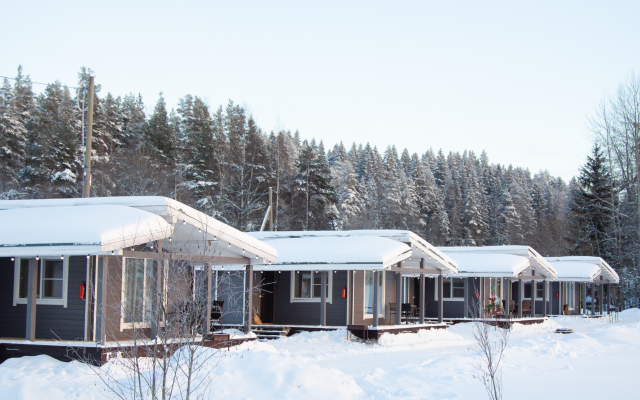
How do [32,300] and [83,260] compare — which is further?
[83,260]

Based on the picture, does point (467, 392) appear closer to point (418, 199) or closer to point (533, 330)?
point (533, 330)

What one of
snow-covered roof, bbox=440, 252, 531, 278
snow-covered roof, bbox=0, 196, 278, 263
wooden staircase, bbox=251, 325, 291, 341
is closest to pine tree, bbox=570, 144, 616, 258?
snow-covered roof, bbox=440, 252, 531, 278

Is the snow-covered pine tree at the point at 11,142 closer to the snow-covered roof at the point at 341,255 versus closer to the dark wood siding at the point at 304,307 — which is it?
the dark wood siding at the point at 304,307

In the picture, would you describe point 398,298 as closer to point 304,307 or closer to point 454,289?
point 304,307

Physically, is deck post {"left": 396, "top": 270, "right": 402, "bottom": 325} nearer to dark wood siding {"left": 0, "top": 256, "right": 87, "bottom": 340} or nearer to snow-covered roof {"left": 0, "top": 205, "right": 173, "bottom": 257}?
snow-covered roof {"left": 0, "top": 205, "right": 173, "bottom": 257}

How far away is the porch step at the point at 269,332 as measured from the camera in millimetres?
19766

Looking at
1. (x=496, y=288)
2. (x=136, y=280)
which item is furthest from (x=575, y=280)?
(x=136, y=280)

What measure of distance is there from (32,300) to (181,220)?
3.33 metres

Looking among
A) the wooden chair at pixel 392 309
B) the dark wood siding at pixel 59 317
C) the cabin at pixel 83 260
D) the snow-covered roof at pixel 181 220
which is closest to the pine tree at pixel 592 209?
the wooden chair at pixel 392 309

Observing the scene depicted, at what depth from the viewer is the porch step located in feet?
64.8

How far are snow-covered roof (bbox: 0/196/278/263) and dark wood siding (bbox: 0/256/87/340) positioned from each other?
1.39 meters

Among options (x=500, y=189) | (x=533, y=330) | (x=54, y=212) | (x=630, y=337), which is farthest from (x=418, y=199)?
(x=54, y=212)

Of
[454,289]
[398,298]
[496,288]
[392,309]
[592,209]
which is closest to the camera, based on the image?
[398,298]

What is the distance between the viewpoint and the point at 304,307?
2150cm
